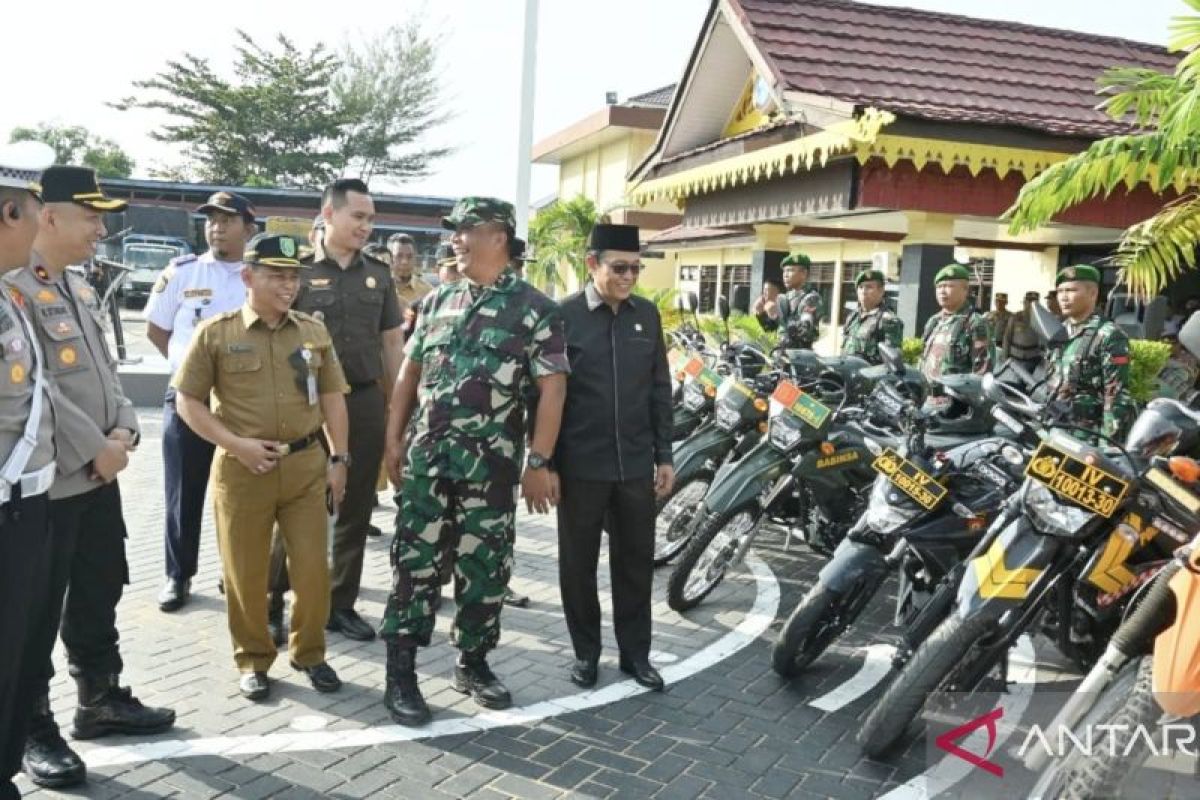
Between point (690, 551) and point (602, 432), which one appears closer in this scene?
point (602, 432)

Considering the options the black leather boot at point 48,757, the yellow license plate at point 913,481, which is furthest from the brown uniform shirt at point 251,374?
the yellow license plate at point 913,481

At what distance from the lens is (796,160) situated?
30.6 feet

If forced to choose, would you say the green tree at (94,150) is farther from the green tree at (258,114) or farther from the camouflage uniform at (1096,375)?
the camouflage uniform at (1096,375)

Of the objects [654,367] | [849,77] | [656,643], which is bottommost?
[656,643]

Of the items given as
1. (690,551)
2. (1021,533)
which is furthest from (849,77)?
(1021,533)

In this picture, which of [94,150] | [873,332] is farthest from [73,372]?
[94,150]

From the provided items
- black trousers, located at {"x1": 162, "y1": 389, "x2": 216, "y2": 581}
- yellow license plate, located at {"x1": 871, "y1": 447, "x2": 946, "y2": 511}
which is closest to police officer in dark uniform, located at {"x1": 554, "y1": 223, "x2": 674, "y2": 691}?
yellow license plate, located at {"x1": 871, "y1": 447, "x2": 946, "y2": 511}

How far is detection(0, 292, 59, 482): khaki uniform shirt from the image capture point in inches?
97.4

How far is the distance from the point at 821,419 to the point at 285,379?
103 inches

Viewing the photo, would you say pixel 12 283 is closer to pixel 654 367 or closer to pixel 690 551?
pixel 654 367

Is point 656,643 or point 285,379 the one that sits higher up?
point 285,379

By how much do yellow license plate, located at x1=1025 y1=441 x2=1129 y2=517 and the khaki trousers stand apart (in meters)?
2.66

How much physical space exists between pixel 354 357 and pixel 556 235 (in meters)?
18.2

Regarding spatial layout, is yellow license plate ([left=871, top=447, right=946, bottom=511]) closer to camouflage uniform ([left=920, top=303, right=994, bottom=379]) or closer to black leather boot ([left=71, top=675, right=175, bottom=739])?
black leather boot ([left=71, top=675, right=175, bottom=739])
